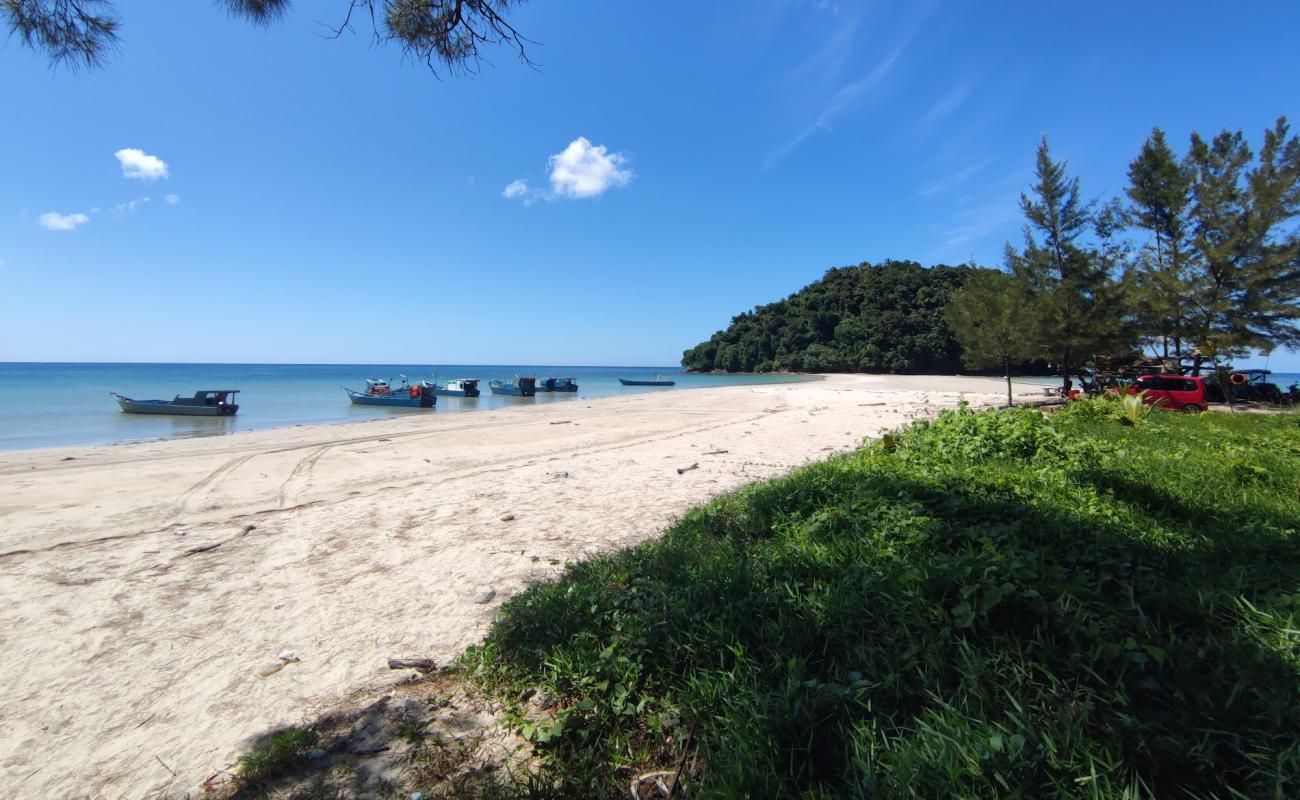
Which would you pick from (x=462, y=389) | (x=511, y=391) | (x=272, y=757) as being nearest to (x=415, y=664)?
(x=272, y=757)

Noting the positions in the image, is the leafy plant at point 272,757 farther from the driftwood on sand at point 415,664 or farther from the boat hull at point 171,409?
the boat hull at point 171,409

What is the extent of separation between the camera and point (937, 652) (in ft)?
7.54

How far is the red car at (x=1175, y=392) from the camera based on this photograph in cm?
1454

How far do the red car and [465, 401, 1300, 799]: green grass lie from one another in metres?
13.8

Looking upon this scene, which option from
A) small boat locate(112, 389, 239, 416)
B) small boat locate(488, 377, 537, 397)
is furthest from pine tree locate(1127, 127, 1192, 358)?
small boat locate(112, 389, 239, 416)

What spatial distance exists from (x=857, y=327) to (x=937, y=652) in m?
78.1

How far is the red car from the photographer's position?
14540 millimetres

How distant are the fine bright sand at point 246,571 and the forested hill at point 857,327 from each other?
6554cm

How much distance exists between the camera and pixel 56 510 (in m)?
7.23

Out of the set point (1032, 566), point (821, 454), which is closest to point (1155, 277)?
point (821, 454)

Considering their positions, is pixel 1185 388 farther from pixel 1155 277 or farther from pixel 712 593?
pixel 712 593

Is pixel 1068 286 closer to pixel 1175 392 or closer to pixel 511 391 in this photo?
pixel 1175 392

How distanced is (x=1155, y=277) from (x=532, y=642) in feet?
93.2

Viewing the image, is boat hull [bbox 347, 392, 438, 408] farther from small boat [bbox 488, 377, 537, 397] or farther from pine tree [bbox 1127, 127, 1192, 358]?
pine tree [bbox 1127, 127, 1192, 358]
